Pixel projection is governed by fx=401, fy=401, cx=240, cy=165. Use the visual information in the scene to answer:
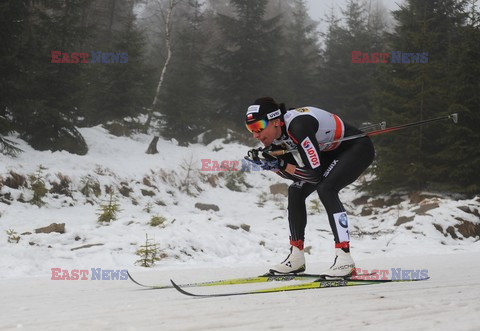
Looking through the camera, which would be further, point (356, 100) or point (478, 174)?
point (356, 100)

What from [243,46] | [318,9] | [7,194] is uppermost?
[318,9]

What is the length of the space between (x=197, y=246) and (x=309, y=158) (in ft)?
15.9

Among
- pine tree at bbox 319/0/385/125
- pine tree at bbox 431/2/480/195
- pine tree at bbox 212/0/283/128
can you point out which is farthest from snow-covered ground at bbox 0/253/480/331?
pine tree at bbox 319/0/385/125

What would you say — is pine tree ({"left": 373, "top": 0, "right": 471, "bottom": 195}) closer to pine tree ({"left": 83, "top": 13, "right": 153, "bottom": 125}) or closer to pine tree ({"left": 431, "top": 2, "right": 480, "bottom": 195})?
pine tree ({"left": 431, "top": 2, "right": 480, "bottom": 195})

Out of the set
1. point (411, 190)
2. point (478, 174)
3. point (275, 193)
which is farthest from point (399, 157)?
point (275, 193)

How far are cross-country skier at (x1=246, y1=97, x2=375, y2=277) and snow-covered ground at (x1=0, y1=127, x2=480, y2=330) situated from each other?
0.90 m

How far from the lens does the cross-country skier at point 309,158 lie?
4066mm

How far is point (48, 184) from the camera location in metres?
11.5

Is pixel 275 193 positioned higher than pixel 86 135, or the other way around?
pixel 86 135

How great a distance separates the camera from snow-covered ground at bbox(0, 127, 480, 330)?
2.59 metres

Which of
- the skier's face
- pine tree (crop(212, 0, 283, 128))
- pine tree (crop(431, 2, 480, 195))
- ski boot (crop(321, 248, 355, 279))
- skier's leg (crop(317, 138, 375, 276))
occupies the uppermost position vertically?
pine tree (crop(212, 0, 283, 128))

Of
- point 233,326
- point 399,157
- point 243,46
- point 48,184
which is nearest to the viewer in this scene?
point 233,326

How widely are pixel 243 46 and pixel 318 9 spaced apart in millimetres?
60170

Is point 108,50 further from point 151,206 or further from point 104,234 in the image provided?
point 104,234
